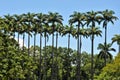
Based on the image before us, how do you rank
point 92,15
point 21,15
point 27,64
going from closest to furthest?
point 27,64 < point 92,15 < point 21,15

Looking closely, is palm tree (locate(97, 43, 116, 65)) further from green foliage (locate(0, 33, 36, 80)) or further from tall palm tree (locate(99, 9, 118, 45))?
green foliage (locate(0, 33, 36, 80))

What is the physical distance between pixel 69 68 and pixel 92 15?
43.0 metres

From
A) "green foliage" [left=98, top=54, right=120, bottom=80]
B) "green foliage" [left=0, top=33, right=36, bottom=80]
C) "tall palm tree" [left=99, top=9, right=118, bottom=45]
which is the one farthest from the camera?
"tall palm tree" [left=99, top=9, right=118, bottom=45]

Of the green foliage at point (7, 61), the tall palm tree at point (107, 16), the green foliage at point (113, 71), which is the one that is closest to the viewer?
the green foliage at point (7, 61)

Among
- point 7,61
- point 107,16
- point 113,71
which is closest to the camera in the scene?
point 7,61

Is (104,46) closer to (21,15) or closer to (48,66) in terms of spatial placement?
(21,15)

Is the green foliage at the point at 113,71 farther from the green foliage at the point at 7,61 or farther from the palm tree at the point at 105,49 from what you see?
the palm tree at the point at 105,49

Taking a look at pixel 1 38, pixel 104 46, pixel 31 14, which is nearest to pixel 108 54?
pixel 104 46

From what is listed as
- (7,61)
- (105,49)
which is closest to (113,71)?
(7,61)

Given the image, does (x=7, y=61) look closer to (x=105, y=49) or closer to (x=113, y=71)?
(x=113, y=71)

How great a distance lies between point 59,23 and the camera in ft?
435

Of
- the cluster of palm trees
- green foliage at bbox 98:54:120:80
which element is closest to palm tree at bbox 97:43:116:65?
the cluster of palm trees

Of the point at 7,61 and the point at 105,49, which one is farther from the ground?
the point at 105,49

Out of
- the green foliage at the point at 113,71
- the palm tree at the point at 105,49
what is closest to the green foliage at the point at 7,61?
Answer: the green foliage at the point at 113,71
